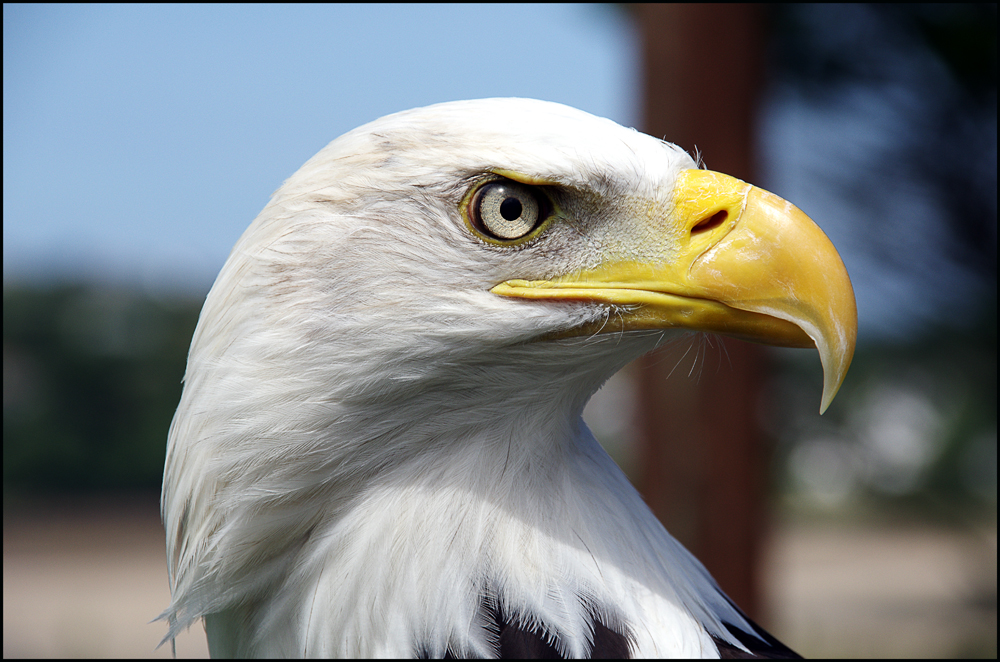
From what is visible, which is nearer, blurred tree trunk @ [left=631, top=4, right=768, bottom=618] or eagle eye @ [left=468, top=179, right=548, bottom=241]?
eagle eye @ [left=468, top=179, right=548, bottom=241]

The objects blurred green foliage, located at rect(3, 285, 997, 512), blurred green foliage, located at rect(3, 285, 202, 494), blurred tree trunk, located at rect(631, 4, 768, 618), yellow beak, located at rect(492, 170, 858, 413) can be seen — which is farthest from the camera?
blurred green foliage, located at rect(3, 285, 202, 494)

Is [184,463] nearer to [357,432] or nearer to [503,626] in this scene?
[357,432]

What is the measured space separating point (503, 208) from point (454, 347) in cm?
31

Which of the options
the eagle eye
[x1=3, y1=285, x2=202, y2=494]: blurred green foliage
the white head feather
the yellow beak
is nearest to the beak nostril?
the yellow beak

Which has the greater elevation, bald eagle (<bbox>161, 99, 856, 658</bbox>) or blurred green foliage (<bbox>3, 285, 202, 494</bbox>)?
bald eagle (<bbox>161, 99, 856, 658</bbox>)

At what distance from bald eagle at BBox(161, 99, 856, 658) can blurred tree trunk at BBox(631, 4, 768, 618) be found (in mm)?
1934

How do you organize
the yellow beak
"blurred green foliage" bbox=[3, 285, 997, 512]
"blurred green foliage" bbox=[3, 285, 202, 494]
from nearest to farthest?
the yellow beak, "blurred green foliage" bbox=[3, 285, 997, 512], "blurred green foliage" bbox=[3, 285, 202, 494]

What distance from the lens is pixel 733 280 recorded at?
5.14 ft

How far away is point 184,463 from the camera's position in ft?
5.66

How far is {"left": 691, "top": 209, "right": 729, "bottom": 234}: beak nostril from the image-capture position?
1.64 meters

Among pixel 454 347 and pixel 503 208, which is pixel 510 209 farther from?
pixel 454 347

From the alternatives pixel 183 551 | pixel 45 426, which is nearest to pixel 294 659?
pixel 183 551

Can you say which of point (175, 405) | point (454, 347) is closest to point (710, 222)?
point (454, 347)

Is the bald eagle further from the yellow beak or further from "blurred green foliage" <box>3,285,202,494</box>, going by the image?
"blurred green foliage" <box>3,285,202,494</box>
